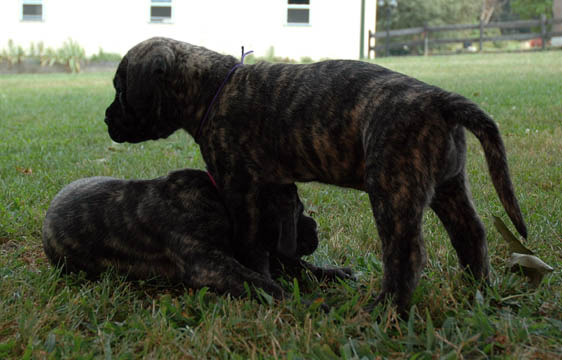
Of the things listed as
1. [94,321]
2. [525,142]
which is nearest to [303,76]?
[94,321]

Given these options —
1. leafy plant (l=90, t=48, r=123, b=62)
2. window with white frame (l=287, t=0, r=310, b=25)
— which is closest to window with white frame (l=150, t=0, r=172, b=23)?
leafy plant (l=90, t=48, r=123, b=62)

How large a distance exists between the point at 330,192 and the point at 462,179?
2.35 meters

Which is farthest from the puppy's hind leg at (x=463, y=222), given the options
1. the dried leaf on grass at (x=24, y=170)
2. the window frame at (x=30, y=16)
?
the window frame at (x=30, y=16)

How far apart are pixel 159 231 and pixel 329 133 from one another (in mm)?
1236

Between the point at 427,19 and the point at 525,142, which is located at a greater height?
the point at 427,19

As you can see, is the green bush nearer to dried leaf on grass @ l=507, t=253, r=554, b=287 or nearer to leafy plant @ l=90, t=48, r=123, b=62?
leafy plant @ l=90, t=48, r=123, b=62

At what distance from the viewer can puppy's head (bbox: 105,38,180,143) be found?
147 inches

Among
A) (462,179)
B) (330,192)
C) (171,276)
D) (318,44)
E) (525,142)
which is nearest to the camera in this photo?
(462,179)

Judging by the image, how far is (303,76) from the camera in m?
3.42

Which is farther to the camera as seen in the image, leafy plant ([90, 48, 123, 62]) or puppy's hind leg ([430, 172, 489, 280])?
leafy plant ([90, 48, 123, 62])

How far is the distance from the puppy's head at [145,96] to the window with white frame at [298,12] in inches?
796

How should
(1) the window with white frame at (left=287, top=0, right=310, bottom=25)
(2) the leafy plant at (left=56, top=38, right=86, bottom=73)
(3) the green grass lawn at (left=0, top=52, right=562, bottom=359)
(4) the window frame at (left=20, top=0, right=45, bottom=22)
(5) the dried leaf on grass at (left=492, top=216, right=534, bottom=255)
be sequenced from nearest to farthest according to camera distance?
(3) the green grass lawn at (left=0, top=52, right=562, bottom=359), (5) the dried leaf on grass at (left=492, top=216, right=534, bottom=255), (2) the leafy plant at (left=56, top=38, right=86, bottom=73), (4) the window frame at (left=20, top=0, right=45, bottom=22), (1) the window with white frame at (left=287, top=0, right=310, bottom=25)

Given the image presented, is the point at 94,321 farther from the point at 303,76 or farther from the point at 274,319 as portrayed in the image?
the point at 303,76

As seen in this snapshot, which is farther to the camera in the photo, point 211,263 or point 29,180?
point 29,180
